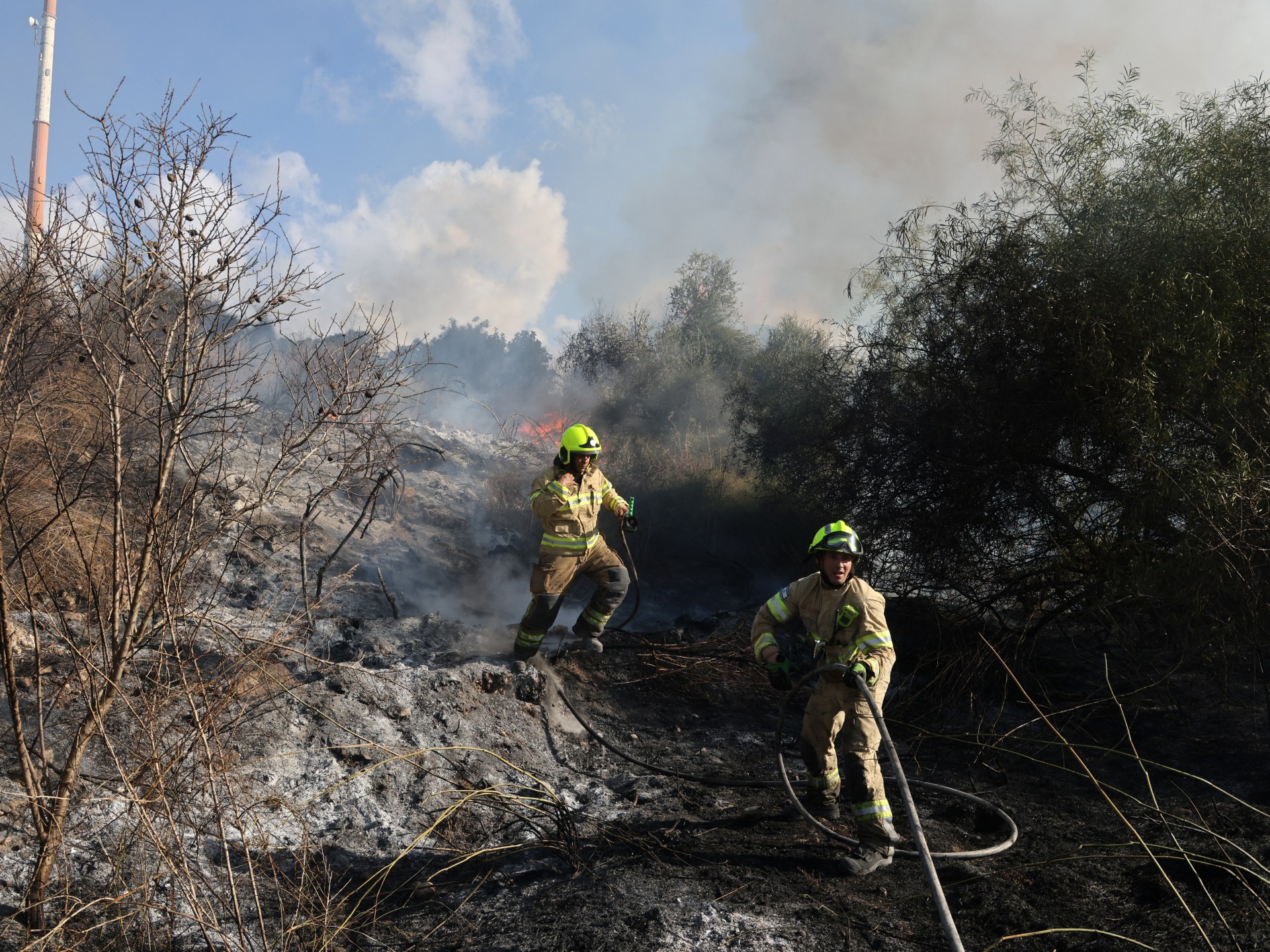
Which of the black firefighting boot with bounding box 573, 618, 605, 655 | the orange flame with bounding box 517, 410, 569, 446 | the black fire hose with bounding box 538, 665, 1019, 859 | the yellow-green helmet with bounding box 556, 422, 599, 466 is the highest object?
the orange flame with bounding box 517, 410, 569, 446

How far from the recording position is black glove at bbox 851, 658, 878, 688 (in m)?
4.04

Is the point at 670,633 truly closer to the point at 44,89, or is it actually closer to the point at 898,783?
the point at 898,783

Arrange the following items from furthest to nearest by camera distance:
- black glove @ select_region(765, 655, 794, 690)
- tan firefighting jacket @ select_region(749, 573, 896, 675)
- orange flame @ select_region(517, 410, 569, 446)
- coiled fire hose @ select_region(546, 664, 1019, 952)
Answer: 1. orange flame @ select_region(517, 410, 569, 446)
2. black glove @ select_region(765, 655, 794, 690)
3. tan firefighting jacket @ select_region(749, 573, 896, 675)
4. coiled fire hose @ select_region(546, 664, 1019, 952)

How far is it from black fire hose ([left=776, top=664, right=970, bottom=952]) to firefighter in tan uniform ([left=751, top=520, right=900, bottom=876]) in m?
0.11

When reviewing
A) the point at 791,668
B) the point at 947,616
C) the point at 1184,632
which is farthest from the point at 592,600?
the point at 1184,632

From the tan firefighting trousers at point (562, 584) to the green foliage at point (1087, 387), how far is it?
12.2ft

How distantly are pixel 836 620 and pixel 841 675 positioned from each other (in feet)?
0.93

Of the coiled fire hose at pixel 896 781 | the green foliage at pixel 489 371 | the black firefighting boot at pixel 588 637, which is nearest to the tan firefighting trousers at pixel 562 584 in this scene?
the black firefighting boot at pixel 588 637

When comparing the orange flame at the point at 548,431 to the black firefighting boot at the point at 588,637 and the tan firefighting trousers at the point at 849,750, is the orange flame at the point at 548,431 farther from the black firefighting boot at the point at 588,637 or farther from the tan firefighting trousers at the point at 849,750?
the tan firefighting trousers at the point at 849,750

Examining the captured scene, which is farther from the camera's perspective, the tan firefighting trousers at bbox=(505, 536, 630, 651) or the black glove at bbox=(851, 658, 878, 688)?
the tan firefighting trousers at bbox=(505, 536, 630, 651)

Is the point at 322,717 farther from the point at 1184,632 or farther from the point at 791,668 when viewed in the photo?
the point at 1184,632

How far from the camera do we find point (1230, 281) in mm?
6246

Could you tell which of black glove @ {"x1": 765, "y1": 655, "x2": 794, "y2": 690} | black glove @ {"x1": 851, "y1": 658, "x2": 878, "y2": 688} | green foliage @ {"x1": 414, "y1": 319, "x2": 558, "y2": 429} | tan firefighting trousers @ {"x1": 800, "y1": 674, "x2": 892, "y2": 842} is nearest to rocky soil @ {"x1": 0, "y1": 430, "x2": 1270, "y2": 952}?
tan firefighting trousers @ {"x1": 800, "y1": 674, "x2": 892, "y2": 842}

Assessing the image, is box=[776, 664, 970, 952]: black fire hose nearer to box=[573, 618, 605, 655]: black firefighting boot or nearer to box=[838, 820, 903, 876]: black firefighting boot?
box=[838, 820, 903, 876]: black firefighting boot
